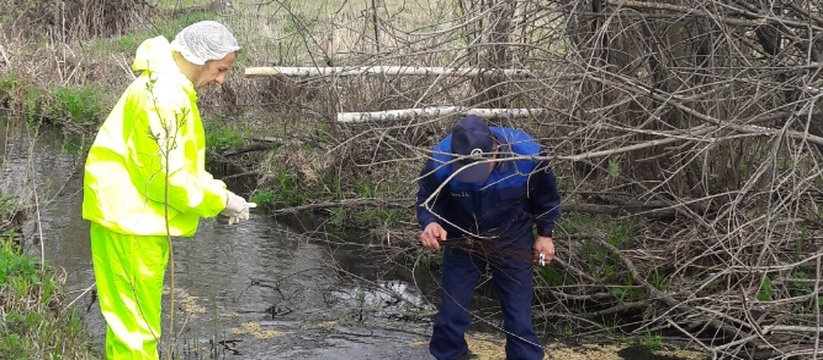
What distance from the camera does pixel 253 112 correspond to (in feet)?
36.3

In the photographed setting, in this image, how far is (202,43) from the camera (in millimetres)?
4465

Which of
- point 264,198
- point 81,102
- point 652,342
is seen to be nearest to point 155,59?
point 652,342

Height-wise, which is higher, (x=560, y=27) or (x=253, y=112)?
(x=560, y=27)

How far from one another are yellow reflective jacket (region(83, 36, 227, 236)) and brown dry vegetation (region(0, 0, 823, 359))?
3.52 feet

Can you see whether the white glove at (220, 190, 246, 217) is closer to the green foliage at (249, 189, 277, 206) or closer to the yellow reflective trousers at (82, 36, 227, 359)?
the yellow reflective trousers at (82, 36, 227, 359)

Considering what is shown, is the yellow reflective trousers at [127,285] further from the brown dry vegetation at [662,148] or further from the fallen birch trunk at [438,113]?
the fallen birch trunk at [438,113]

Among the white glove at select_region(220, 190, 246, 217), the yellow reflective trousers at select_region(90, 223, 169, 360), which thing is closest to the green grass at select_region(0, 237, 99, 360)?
the yellow reflective trousers at select_region(90, 223, 169, 360)

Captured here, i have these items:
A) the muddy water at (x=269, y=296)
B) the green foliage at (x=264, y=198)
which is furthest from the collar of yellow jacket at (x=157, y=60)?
the green foliage at (x=264, y=198)

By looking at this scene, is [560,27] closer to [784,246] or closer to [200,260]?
[784,246]

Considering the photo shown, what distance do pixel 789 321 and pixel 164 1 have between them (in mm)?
14840

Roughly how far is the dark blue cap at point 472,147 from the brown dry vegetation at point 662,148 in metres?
0.23

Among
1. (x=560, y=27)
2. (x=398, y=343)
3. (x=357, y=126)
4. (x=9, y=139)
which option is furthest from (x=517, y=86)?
(x=9, y=139)

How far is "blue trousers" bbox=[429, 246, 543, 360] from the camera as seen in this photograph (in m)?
5.31

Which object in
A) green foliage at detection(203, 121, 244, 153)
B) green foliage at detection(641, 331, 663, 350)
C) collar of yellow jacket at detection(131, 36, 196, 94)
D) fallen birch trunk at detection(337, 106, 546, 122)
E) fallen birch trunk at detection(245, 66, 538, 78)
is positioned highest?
collar of yellow jacket at detection(131, 36, 196, 94)
